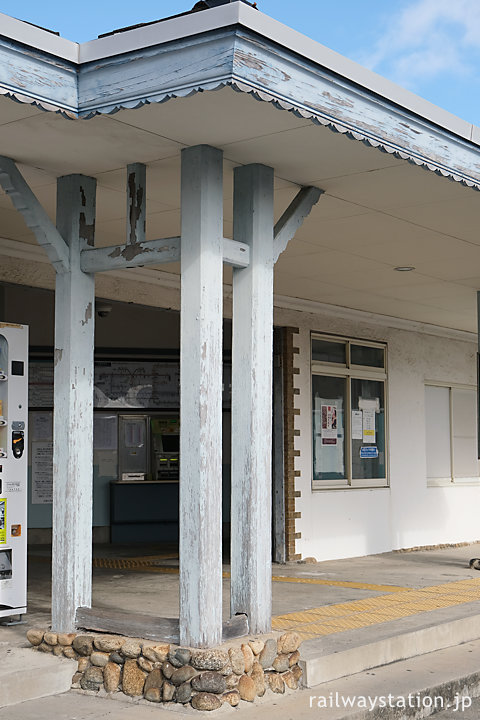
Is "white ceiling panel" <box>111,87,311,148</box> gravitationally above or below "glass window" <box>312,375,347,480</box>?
above

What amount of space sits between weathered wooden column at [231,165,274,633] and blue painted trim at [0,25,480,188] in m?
0.83

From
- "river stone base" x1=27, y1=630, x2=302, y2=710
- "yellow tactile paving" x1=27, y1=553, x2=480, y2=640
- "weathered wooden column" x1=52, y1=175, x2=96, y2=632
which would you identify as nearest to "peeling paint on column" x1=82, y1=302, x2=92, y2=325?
"weathered wooden column" x1=52, y1=175, x2=96, y2=632

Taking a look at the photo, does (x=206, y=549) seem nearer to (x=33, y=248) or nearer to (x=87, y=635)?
(x=87, y=635)

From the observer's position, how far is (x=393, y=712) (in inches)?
202

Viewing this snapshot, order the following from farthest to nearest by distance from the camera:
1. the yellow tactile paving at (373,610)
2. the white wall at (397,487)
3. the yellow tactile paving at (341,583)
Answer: the white wall at (397,487) → the yellow tactile paving at (341,583) → the yellow tactile paving at (373,610)

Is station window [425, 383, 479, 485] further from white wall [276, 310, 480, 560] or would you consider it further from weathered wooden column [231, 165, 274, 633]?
weathered wooden column [231, 165, 274, 633]

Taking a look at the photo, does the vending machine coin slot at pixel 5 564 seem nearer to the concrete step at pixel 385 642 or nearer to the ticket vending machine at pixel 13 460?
the ticket vending machine at pixel 13 460

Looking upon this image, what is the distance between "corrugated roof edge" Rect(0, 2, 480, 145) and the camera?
4129 millimetres

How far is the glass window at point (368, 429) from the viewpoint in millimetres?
11414

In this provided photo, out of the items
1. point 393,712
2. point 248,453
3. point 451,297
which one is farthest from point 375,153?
point 451,297

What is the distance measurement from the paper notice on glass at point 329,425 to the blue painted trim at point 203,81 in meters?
6.23

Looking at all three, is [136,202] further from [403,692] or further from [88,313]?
[403,692]

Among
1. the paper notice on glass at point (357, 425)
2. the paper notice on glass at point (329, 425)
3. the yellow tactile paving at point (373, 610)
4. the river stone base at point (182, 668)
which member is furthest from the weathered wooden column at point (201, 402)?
the paper notice on glass at point (357, 425)

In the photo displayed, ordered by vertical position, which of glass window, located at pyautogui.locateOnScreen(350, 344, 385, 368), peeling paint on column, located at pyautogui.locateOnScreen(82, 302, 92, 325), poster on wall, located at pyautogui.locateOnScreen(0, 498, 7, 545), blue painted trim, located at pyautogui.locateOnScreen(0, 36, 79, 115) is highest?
blue painted trim, located at pyautogui.locateOnScreen(0, 36, 79, 115)
